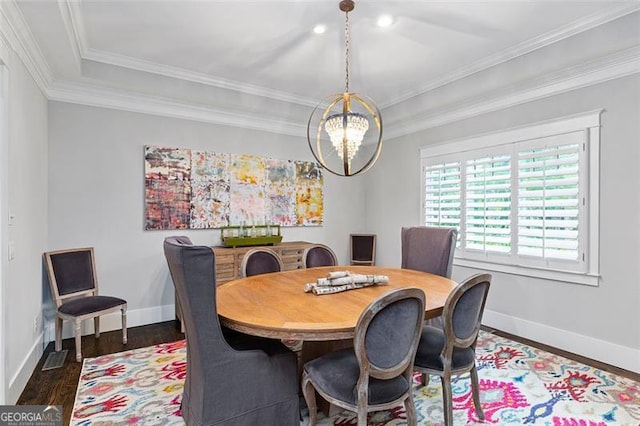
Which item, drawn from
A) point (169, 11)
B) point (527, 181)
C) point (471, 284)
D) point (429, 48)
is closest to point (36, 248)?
point (169, 11)

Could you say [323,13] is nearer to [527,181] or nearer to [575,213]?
[527,181]

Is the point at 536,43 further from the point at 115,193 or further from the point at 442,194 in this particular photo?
the point at 115,193

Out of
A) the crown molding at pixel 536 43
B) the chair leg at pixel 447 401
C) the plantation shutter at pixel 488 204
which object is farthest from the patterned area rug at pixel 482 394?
the crown molding at pixel 536 43

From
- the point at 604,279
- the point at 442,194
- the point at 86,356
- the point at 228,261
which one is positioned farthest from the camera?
the point at 442,194

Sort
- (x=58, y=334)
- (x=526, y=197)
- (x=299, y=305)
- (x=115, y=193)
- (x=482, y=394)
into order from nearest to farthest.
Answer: (x=299, y=305)
(x=482, y=394)
(x=58, y=334)
(x=526, y=197)
(x=115, y=193)

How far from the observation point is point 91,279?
367 centimetres

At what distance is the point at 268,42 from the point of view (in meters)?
3.28

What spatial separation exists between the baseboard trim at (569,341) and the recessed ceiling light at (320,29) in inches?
137

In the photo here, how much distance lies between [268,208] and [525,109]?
3.31m

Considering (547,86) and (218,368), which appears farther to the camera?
(547,86)

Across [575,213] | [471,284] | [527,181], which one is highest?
[527,181]

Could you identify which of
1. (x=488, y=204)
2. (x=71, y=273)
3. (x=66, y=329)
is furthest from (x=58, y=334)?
(x=488, y=204)

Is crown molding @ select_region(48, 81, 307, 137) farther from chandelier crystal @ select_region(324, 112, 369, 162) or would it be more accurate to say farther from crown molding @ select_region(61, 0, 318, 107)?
chandelier crystal @ select_region(324, 112, 369, 162)

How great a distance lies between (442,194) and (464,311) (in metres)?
2.82
